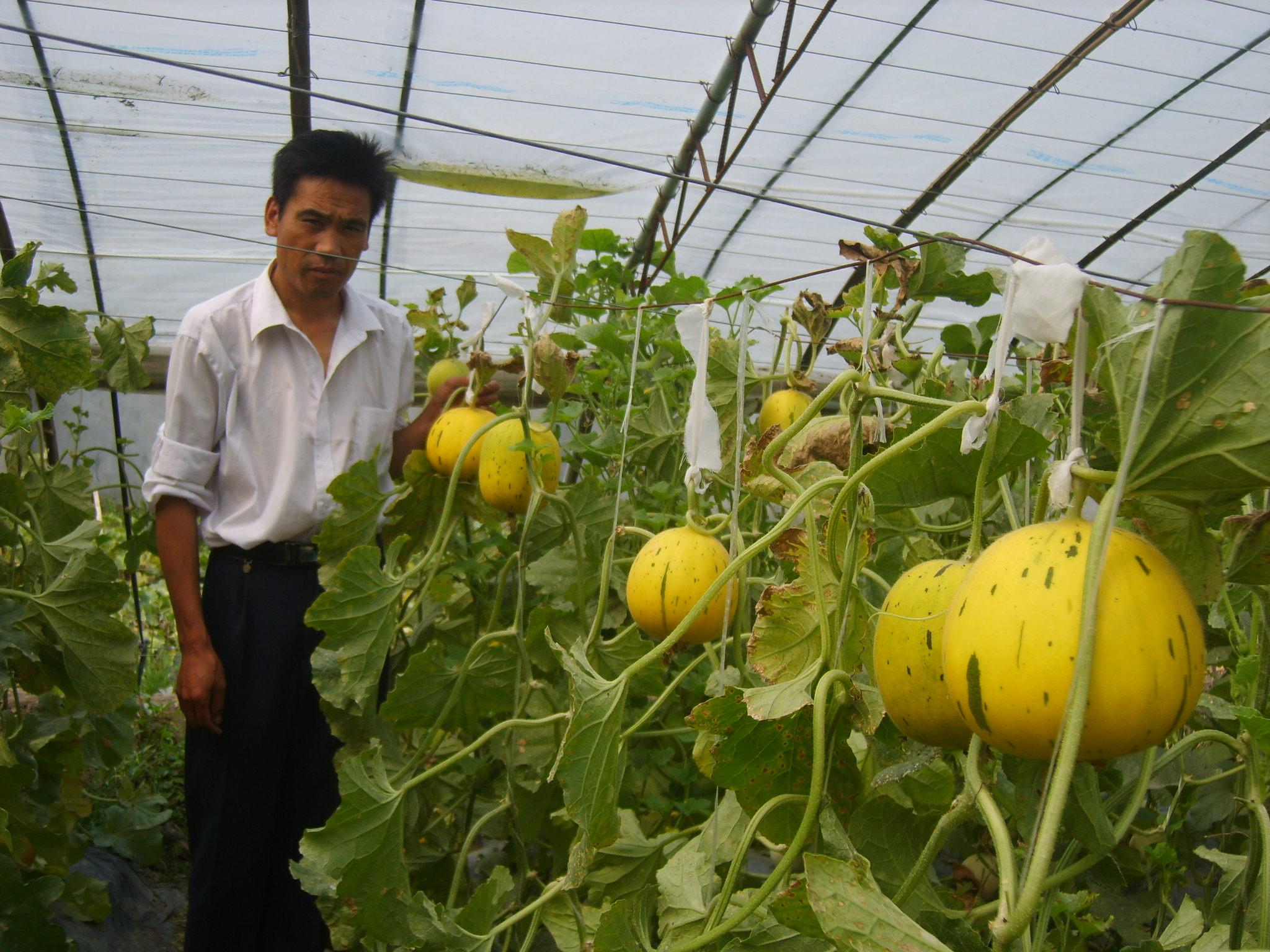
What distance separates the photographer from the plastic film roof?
352 cm

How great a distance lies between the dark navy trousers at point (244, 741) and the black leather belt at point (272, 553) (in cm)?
1

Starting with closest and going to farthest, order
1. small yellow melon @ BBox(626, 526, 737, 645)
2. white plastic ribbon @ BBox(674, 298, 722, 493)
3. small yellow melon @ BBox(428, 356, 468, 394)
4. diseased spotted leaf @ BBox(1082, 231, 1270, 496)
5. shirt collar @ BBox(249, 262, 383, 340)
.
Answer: diseased spotted leaf @ BBox(1082, 231, 1270, 496), white plastic ribbon @ BBox(674, 298, 722, 493), small yellow melon @ BBox(626, 526, 737, 645), shirt collar @ BBox(249, 262, 383, 340), small yellow melon @ BBox(428, 356, 468, 394)

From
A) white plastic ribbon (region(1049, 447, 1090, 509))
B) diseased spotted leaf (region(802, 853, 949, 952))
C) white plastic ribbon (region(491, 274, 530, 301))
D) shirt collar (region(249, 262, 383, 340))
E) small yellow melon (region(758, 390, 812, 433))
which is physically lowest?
diseased spotted leaf (region(802, 853, 949, 952))

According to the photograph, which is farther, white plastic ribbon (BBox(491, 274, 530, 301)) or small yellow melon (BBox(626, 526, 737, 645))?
white plastic ribbon (BBox(491, 274, 530, 301))

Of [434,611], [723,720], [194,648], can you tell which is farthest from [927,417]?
[194,648]

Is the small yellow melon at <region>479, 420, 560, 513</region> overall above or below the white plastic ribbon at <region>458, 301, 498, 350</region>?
below

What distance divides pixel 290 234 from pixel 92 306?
2.98 m

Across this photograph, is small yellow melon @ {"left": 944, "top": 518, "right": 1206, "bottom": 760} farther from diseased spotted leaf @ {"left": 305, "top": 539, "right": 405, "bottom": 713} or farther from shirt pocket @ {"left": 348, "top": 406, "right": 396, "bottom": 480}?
shirt pocket @ {"left": 348, "top": 406, "right": 396, "bottom": 480}

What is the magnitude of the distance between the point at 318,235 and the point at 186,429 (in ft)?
1.56

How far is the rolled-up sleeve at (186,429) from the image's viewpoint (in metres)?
2.06

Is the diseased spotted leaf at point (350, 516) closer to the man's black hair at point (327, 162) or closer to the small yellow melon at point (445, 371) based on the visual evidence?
the small yellow melon at point (445, 371)

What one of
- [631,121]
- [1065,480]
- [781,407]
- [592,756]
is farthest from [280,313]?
[631,121]

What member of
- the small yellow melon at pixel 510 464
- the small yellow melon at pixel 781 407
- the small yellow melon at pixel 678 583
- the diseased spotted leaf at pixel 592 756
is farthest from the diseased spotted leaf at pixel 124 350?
the diseased spotted leaf at pixel 592 756

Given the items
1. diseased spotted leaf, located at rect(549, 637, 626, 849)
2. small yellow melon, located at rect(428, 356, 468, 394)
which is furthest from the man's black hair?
diseased spotted leaf, located at rect(549, 637, 626, 849)
